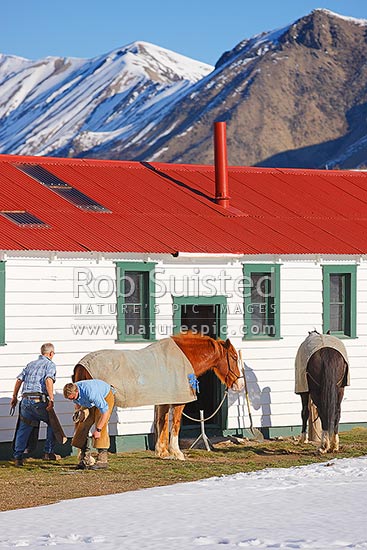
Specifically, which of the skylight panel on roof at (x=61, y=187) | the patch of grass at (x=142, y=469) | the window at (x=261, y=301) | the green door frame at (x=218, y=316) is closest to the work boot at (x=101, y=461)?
the patch of grass at (x=142, y=469)

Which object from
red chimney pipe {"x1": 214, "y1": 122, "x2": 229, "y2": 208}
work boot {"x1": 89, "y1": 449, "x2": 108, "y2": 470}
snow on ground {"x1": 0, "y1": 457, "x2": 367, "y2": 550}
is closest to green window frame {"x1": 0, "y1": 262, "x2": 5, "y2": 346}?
work boot {"x1": 89, "y1": 449, "x2": 108, "y2": 470}

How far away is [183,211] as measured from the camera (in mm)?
24078

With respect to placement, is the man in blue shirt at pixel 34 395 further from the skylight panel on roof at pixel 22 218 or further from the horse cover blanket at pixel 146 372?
the skylight panel on roof at pixel 22 218

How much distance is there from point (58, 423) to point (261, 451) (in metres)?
3.75

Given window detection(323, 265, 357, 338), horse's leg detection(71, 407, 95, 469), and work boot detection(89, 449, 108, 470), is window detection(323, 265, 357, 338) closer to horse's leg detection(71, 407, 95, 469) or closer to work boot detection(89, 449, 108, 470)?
work boot detection(89, 449, 108, 470)

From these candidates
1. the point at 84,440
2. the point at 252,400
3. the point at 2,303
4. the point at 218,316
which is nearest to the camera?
the point at 84,440

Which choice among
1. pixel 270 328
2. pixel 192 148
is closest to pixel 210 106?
pixel 192 148

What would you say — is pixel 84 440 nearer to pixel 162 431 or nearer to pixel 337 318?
pixel 162 431

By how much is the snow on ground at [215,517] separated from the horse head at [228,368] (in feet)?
10.2

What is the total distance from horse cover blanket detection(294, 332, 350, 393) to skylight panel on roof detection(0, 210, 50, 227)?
4703mm

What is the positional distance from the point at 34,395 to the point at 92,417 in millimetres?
1078

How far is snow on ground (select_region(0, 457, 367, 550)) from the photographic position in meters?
12.4

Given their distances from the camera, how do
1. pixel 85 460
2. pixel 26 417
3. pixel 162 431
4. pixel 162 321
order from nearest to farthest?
pixel 85 460 → pixel 26 417 → pixel 162 431 → pixel 162 321

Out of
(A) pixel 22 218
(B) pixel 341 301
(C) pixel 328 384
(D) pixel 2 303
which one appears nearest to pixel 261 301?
(B) pixel 341 301
